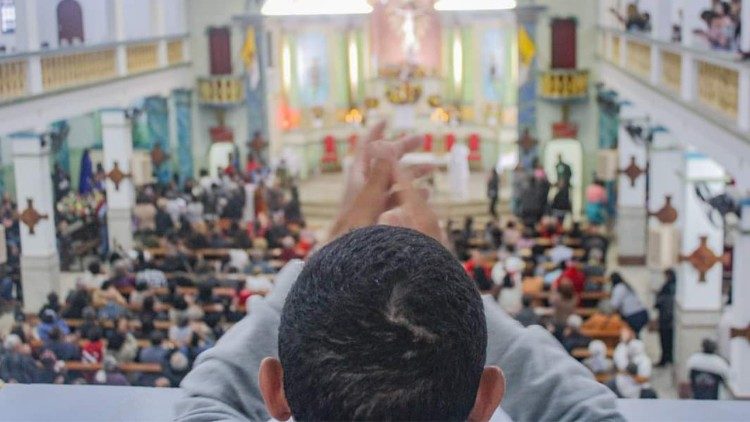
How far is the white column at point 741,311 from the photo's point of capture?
363 inches

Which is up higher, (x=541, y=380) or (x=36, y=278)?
(x=541, y=380)

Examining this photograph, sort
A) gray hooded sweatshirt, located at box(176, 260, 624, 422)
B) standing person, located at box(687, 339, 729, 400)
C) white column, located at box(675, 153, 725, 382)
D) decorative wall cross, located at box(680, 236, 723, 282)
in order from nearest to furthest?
1. gray hooded sweatshirt, located at box(176, 260, 624, 422)
2. standing person, located at box(687, 339, 729, 400)
3. decorative wall cross, located at box(680, 236, 723, 282)
4. white column, located at box(675, 153, 725, 382)

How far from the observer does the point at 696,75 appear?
11.3 m

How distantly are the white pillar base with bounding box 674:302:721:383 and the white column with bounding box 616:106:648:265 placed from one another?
5678 millimetres

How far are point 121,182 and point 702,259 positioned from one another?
911 cm

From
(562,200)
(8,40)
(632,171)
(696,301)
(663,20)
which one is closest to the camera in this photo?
(696,301)

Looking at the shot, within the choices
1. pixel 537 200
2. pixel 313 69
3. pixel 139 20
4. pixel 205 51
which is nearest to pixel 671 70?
pixel 537 200

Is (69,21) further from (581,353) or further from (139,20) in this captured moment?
(581,353)

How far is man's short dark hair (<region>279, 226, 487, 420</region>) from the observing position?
121 cm

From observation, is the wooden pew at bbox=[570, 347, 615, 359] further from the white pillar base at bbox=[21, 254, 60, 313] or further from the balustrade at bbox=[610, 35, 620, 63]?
the balustrade at bbox=[610, 35, 620, 63]

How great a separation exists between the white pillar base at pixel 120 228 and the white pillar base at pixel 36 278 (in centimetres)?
282

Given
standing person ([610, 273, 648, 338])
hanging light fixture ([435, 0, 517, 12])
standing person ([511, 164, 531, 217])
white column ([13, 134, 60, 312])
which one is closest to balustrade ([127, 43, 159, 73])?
white column ([13, 134, 60, 312])

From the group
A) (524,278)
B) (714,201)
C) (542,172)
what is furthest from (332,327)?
(542,172)

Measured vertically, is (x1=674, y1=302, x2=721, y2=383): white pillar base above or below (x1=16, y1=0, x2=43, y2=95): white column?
below
